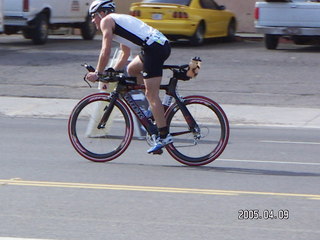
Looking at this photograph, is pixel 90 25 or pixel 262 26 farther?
pixel 90 25

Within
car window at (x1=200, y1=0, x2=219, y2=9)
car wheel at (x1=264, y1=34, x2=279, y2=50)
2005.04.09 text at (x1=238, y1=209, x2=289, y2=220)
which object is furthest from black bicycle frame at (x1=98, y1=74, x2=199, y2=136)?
car window at (x1=200, y1=0, x2=219, y2=9)

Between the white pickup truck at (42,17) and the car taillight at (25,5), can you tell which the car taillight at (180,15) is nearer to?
the white pickup truck at (42,17)

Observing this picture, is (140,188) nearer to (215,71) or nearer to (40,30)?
(215,71)

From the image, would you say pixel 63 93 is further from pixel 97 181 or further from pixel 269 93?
pixel 97 181

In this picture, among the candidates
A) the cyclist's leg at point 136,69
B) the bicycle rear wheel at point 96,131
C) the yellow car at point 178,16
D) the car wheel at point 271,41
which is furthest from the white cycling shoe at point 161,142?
the car wheel at point 271,41

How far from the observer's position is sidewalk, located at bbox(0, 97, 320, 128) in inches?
513

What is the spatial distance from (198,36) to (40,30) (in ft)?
14.1

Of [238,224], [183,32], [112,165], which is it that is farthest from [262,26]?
[238,224]

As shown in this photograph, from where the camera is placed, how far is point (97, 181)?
26.4ft

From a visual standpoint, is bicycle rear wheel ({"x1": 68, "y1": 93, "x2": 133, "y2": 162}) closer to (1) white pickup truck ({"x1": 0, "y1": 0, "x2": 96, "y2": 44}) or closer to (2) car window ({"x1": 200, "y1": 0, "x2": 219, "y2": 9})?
(1) white pickup truck ({"x1": 0, "y1": 0, "x2": 96, "y2": 44})

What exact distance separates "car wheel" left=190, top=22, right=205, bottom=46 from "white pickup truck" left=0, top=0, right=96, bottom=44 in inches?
155

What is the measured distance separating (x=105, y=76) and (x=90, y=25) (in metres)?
17.8

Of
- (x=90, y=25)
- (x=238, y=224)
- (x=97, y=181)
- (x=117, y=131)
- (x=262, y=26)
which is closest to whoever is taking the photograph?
(x=238, y=224)

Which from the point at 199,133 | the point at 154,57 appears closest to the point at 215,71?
the point at 199,133
